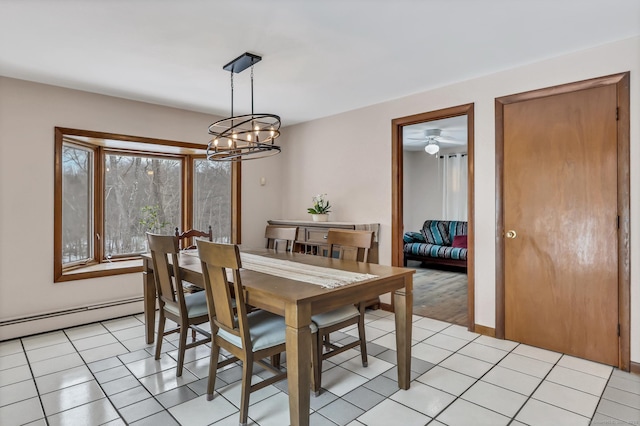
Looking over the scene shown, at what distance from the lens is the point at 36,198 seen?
3289mm

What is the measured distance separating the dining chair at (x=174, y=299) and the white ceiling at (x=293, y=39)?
4.47ft

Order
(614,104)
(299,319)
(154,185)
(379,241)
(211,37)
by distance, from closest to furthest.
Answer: (299,319)
(211,37)
(614,104)
(379,241)
(154,185)

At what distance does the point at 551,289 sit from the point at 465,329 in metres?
0.85

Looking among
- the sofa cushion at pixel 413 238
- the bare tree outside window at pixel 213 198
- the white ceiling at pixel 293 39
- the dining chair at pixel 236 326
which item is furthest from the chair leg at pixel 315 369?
the sofa cushion at pixel 413 238

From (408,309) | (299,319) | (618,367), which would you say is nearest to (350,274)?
(408,309)

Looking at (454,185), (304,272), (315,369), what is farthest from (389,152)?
(454,185)

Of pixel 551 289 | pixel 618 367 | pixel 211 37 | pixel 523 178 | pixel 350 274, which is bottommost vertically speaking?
pixel 618 367

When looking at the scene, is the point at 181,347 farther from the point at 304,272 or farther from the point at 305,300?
the point at 305,300

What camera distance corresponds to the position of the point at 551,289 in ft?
9.52

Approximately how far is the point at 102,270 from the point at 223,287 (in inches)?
96.0

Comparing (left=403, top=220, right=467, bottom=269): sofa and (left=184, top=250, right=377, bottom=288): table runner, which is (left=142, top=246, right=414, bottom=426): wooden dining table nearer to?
(left=184, top=250, right=377, bottom=288): table runner

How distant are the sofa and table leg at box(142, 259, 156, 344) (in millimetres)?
4802

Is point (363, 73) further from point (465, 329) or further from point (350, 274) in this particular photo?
point (465, 329)

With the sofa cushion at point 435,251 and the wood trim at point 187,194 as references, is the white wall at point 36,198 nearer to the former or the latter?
the wood trim at point 187,194
